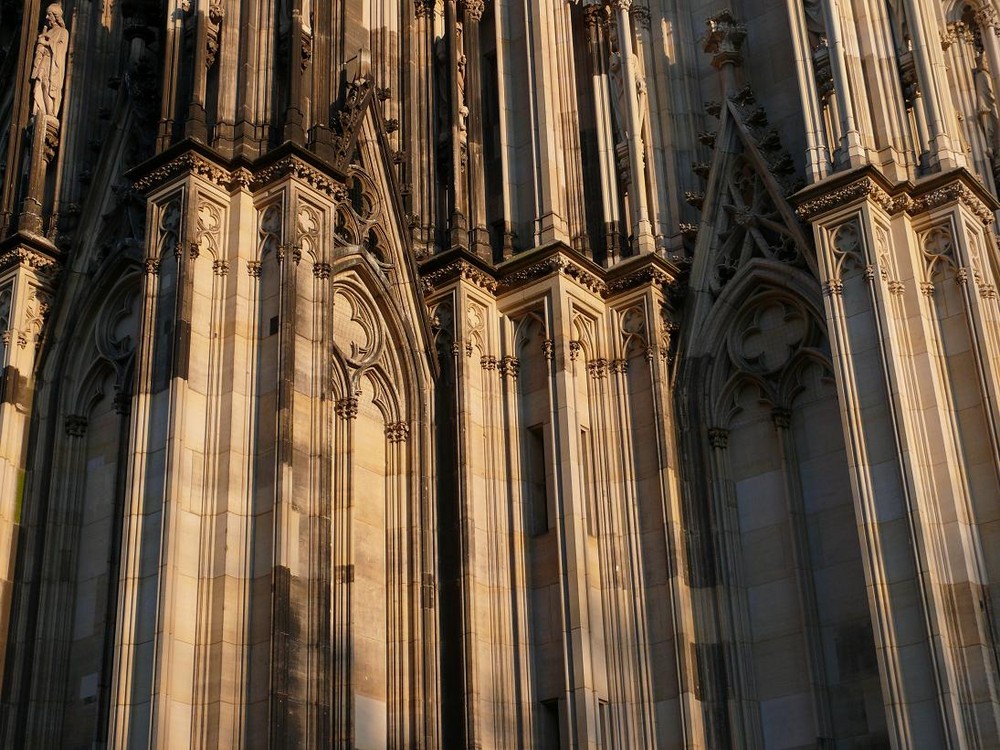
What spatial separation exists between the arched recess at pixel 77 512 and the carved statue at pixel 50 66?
11.9 ft

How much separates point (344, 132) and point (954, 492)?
10312 millimetres

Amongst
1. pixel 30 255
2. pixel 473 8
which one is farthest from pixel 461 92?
pixel 30 255

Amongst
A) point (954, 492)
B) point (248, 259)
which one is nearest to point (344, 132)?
point (248, 259)

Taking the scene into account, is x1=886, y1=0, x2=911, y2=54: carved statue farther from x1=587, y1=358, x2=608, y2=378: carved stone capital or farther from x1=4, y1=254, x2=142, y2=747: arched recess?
x1=4, y1=254, x2=142, y2=747: arched recess

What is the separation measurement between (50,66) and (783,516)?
1376 centimetres

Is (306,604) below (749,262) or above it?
below

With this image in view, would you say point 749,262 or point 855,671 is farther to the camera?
point 749,262

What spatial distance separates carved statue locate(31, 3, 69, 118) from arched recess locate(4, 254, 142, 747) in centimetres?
364

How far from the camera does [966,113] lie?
27250 mm

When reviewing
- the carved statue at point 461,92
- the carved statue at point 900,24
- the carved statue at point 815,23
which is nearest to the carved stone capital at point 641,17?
the carved statue at point 461,92

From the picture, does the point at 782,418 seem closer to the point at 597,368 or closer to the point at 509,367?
the point at 597,368

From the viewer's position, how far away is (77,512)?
2258 cm

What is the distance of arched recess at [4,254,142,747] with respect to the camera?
21141 mm

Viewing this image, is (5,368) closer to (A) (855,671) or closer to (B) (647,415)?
(B) (647,415)
